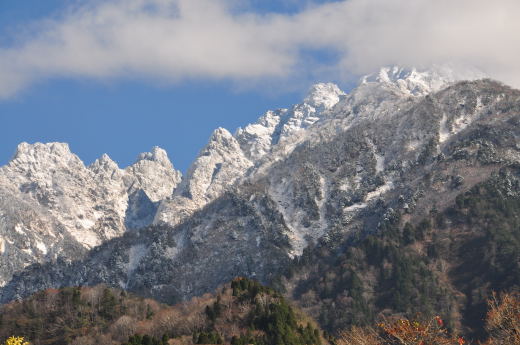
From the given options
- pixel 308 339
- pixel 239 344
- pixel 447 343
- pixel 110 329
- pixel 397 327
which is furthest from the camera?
pixel 110 329

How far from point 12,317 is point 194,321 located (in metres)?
58.7

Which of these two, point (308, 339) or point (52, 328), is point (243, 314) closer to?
point (308, 339)

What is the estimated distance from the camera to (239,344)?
513ft

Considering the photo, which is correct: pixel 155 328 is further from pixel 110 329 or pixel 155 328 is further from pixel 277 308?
pixel 277 308

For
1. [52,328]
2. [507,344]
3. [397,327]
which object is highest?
[52,328]

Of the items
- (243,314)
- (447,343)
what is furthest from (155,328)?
(447,343)

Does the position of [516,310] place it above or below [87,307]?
below

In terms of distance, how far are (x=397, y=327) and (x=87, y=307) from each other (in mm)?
141864

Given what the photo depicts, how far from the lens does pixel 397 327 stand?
71.7 meters

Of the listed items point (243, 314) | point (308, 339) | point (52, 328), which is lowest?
point (308, 339)

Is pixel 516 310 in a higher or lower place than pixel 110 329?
lower

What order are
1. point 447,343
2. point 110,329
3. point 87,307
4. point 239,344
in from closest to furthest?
point 447,343 < point 239,344 < point 110,329 < point 87,307

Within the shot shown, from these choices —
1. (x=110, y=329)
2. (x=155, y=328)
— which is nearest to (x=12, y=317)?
(x=110, y=329)

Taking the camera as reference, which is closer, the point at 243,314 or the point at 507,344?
the point at 507,344
